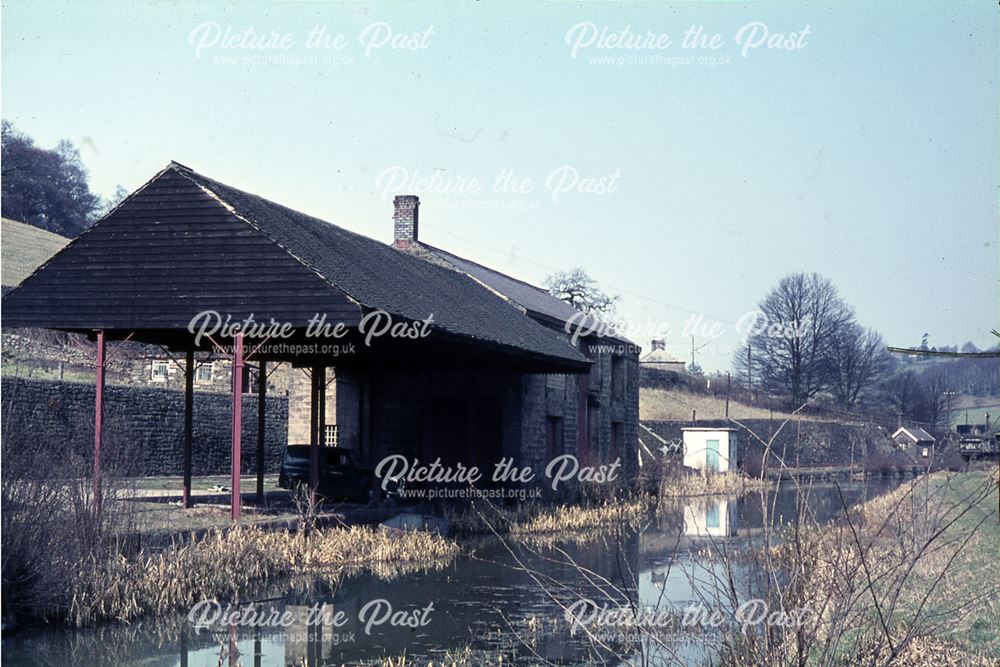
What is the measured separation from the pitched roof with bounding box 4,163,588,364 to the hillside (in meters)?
28.4

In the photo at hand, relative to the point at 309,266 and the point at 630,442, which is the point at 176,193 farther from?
the point at 630,442

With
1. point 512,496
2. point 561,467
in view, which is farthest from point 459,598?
point 561,467

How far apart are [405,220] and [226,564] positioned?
21.4 m

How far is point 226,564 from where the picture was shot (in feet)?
43.9

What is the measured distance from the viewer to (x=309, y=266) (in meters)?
17.5

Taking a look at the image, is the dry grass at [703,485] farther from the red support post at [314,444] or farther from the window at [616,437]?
the red support post at [314,444]

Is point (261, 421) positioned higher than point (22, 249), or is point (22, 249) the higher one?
point (22, 249)

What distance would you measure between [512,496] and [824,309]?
39638mm

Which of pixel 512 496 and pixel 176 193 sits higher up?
pixel 176 193

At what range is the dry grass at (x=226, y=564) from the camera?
1136 centimetres

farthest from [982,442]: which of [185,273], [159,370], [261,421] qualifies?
[159,370]

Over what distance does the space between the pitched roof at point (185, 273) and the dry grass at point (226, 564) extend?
11.6ft

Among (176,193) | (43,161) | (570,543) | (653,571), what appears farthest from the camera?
(43,161)

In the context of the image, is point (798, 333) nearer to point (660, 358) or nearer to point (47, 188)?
point (660, 358)
